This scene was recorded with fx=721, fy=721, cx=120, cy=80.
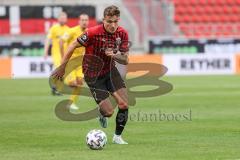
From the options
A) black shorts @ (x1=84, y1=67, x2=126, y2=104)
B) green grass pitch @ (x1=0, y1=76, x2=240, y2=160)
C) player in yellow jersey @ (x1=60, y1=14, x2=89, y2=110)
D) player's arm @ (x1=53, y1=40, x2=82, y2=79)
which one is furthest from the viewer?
player in yellow jersey @ (x1=60, y1=14, x2=89, y2=110)

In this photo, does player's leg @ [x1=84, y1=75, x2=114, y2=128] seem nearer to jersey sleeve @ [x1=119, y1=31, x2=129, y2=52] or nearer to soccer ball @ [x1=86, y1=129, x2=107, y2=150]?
jersey sleeve @ [x1=119, y1=31, x2=129, y2=52]

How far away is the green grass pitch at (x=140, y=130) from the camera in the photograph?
1094cm

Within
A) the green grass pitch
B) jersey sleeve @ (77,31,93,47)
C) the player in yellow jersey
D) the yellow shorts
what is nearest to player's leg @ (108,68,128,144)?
the green grass pitch

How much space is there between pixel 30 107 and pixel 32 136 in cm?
640

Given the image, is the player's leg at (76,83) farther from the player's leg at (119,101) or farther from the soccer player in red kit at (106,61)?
the player's leg at (119,101)

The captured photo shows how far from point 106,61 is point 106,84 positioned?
41 centimetres

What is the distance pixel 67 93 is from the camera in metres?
23.8

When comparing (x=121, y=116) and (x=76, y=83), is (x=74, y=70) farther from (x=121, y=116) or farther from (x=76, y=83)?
(x=121, y=116)

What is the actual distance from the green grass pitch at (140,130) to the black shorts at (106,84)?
84cm

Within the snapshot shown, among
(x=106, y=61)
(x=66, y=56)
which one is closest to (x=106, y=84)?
(x=106, y=61)

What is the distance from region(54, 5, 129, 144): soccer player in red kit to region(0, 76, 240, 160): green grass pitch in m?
0.62

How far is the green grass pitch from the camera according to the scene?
35.9 ft

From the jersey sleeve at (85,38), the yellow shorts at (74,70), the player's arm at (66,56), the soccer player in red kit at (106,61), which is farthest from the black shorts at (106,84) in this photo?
the yellow shorts at (74,70)

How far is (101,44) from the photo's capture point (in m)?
12.4
